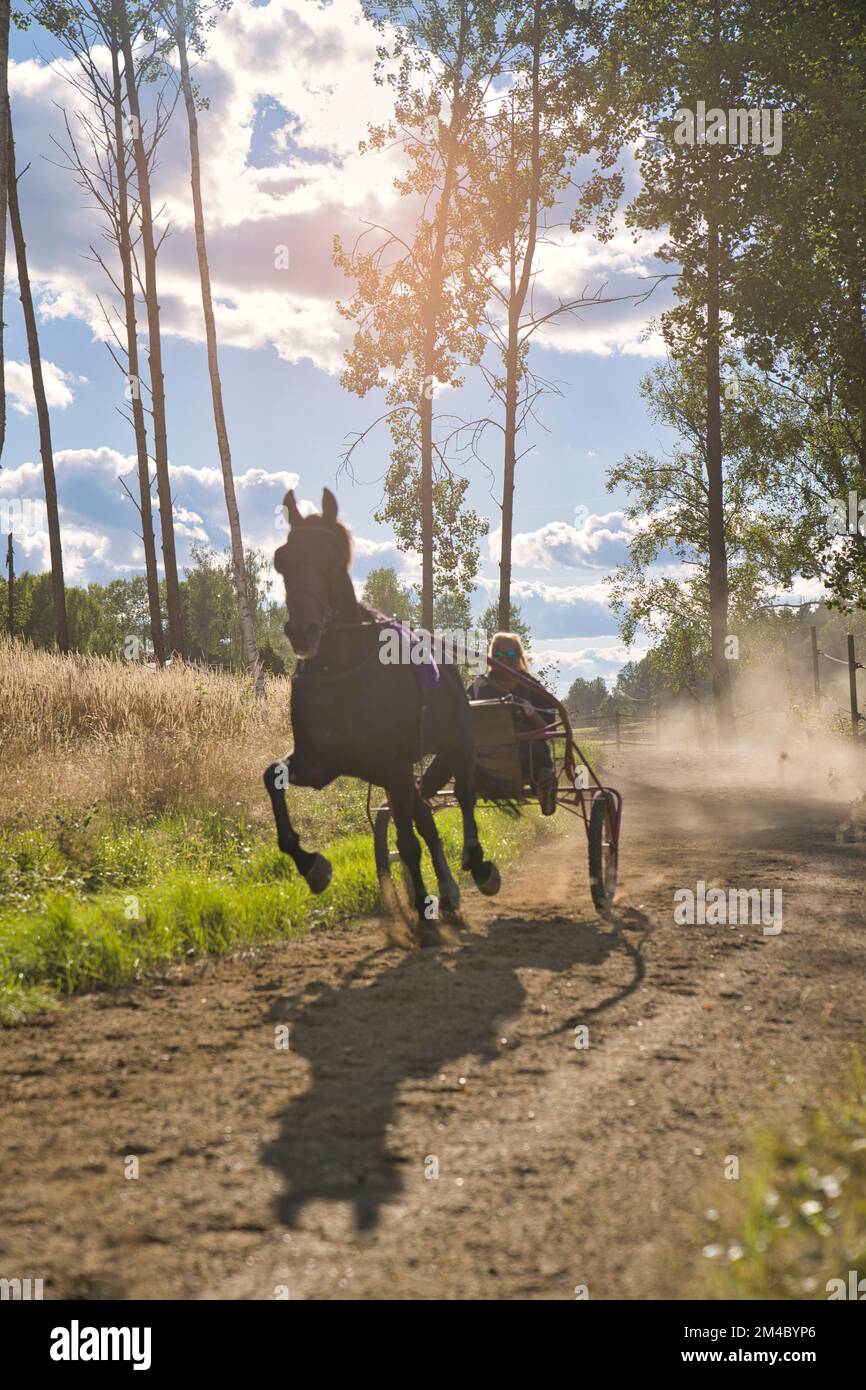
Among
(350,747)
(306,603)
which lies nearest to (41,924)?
(350,747)

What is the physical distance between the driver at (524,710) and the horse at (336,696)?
6.46ft

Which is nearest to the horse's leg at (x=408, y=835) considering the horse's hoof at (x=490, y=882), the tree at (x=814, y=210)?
the horse's hoof at (x=490, y=882)

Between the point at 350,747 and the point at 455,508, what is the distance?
3531cm

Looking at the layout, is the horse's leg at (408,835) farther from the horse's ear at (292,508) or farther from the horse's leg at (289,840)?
the horse's ear at (292,508)

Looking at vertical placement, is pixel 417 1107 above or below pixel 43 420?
below

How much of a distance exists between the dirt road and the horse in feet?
3.37

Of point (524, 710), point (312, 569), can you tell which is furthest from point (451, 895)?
point (312, 569)

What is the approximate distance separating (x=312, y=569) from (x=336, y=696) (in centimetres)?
85

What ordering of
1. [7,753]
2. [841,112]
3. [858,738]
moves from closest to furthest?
[7,753], [841,112], [858,738]

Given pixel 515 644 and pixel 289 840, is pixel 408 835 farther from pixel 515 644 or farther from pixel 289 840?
pixel 515 644

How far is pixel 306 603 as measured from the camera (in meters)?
6.06

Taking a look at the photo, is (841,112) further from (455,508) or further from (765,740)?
(455,508)

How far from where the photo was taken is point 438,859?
304 inches

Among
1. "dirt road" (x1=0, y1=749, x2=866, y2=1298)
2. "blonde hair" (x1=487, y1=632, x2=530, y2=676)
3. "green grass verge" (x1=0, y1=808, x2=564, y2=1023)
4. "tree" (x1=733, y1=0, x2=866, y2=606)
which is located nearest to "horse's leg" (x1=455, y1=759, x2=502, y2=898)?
"dirt road" (x1=0, y1=749, x2=866, y2=1298)
